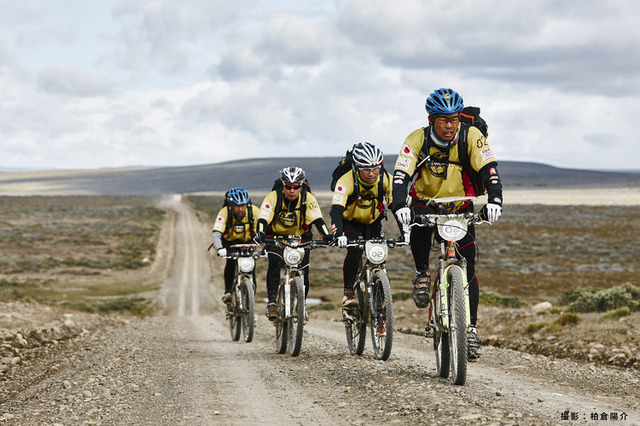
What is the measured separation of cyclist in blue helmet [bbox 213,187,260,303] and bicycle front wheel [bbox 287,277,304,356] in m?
2.92

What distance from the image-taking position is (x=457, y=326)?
7.45 meters

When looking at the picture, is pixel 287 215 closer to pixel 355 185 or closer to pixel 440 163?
pixel 355 185

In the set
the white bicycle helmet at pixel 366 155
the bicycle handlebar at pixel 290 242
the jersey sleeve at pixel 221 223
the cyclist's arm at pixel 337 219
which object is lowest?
the bicycle handlebar at pixel 290 242

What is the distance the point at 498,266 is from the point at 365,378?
41394mm

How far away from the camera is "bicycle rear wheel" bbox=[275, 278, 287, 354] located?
12.0 m

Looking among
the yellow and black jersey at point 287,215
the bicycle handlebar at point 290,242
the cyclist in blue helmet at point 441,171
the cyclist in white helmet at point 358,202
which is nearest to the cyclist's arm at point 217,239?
the yellow and black jersey at point 287,215

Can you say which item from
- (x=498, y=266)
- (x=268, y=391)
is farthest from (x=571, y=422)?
(x=498, y=266)

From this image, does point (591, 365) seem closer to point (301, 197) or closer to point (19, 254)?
point (301, 197)

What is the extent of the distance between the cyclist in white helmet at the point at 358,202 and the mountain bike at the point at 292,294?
73 cm

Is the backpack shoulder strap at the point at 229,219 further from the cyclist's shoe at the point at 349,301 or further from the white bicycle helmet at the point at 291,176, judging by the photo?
the cyclist's shoe at the point at 349,301

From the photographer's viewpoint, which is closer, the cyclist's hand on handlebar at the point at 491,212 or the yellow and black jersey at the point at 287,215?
the cyclist's hand on handlebar at the point at 491,212

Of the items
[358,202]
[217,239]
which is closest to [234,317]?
[217,239]

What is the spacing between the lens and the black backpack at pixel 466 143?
8.05 m

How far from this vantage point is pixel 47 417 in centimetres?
730
